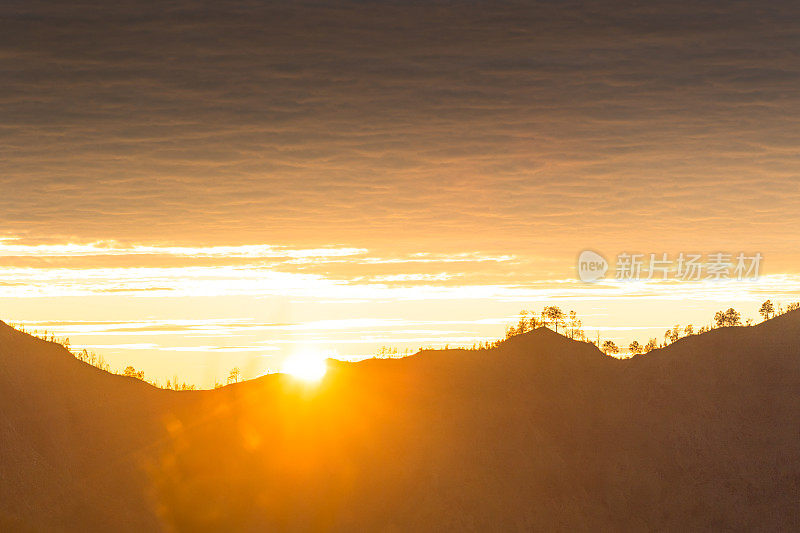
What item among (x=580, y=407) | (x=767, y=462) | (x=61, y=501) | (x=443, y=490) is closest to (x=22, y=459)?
(x=61, y=501)

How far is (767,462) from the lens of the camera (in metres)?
56.7

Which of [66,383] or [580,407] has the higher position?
[580,407]

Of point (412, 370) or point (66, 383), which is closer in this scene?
point (66, 383)

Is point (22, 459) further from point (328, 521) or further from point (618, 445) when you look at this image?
point (618, 445)

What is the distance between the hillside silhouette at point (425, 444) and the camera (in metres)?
50.4

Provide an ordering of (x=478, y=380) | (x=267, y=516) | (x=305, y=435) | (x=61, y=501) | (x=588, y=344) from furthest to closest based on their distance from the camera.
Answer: (x=588, y=344) < (x=478, y=380) < (x=305, y=435) < (x=267, y=516) < (x=61, y=501)

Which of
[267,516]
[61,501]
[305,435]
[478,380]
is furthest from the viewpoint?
[478,380]

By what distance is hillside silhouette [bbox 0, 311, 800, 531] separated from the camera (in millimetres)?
Answer: 50406

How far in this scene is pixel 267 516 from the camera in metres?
51.1

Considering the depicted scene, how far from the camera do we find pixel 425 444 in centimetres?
5509

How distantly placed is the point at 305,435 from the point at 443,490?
31.4ft

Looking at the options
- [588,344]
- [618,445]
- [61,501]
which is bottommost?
[61,501]

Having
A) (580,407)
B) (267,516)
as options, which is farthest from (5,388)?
(580,407)

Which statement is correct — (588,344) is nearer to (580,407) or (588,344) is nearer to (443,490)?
(580,407)
